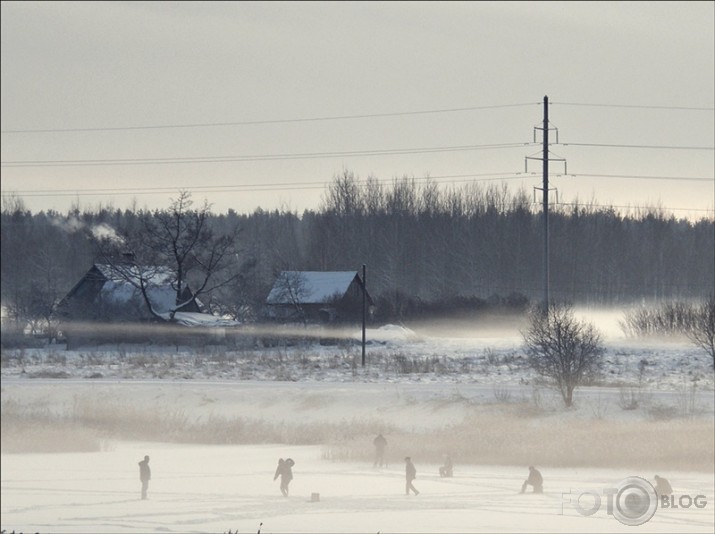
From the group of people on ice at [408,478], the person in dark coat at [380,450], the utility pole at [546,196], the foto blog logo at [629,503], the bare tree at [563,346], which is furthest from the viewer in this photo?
the utility pole at [546,196]

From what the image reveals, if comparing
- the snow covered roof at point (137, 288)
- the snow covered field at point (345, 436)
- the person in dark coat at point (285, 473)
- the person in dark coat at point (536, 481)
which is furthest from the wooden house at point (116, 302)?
the person in dark coat at point (536, 481)

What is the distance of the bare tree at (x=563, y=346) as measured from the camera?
26078 mm

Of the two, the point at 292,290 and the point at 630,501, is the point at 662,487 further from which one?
the point at 292,290

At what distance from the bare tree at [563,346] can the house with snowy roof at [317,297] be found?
4.01 metres

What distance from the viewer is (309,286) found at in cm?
2428

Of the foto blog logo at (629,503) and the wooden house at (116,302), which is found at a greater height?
the wooden house at (116,302)

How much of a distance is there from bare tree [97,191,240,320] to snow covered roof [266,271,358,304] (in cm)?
97

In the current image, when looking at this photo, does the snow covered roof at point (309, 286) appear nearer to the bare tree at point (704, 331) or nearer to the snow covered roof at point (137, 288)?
the snow covered roof at point (137, 288)

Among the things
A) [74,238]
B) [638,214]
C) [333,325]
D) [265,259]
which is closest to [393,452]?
[333,325]

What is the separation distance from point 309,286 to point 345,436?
3469mm

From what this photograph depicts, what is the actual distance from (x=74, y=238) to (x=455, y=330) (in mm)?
9137

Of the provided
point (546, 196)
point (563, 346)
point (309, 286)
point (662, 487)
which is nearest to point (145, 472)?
point (309, 286)

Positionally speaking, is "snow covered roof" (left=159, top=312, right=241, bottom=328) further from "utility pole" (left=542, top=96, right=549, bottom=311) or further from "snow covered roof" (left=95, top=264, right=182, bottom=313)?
"utility pole" (left=542, top=96, right=549, bottom=311)

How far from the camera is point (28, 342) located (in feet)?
55.7
